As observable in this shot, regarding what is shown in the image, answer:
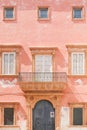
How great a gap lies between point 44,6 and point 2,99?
7.23 m

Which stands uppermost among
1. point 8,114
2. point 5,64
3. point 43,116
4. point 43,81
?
point 5,64

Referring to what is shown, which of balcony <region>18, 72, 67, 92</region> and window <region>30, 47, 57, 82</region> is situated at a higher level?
window <region>30, 47, 57, 82</region>

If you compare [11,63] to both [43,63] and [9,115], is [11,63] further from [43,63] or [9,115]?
[9,115]

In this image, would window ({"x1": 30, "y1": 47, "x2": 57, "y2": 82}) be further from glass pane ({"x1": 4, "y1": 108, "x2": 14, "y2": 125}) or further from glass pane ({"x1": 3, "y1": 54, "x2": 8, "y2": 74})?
glass pane ({"x1": 4, "y1": 108, "x2": 14, "y2": 125})

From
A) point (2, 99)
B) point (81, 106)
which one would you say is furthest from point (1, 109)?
point (81, 106)

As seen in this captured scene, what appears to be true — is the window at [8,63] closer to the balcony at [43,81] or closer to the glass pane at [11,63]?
the glass pane at [11,63]

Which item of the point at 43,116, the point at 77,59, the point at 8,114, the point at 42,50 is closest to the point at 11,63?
the point at 42,50

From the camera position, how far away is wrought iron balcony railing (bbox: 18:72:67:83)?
78.8 m

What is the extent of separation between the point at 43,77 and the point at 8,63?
2.73 meters

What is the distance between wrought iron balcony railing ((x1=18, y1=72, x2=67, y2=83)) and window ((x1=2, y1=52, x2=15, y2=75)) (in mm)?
892

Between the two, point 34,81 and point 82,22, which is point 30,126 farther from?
point 82,22

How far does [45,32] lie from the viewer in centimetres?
7962

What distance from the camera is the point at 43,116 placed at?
79250mm

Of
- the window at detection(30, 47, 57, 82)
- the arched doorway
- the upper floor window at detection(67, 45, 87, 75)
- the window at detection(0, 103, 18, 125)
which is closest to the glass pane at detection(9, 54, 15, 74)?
the window at detection(30, 47, 57, 82)
